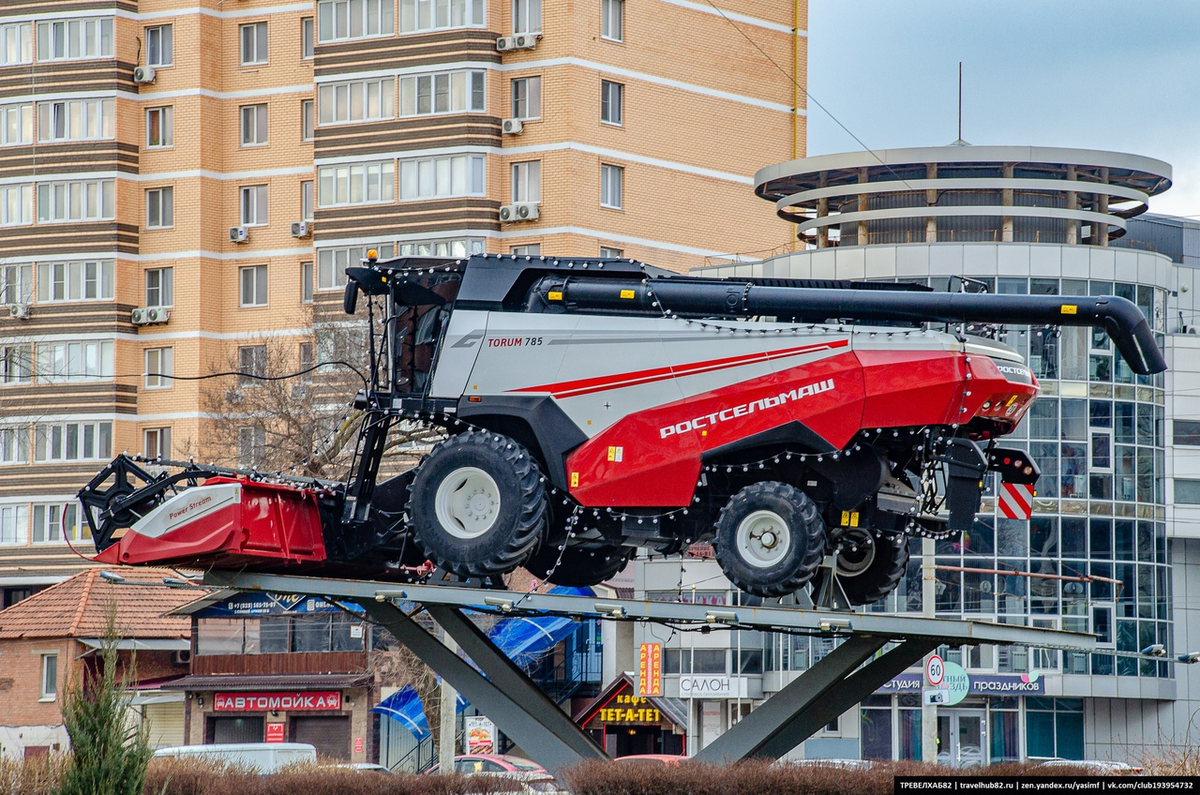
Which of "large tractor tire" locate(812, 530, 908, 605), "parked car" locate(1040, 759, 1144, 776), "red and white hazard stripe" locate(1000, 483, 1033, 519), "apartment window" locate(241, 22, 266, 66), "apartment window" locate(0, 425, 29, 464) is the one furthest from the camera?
"apartment window" locate(241, 22, 266, 66)

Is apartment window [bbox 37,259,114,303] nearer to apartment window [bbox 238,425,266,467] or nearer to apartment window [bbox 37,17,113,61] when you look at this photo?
apartment window [bbox 37,17,113,61]

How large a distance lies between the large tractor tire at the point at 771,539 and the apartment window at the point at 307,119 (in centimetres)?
5806

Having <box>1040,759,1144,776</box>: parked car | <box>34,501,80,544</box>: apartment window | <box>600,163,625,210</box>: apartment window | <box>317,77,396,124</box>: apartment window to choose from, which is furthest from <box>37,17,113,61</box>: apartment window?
<box>1040,759,1144,776</box>: parked car

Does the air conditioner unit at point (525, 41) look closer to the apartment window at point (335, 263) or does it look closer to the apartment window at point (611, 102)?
the apartment window at point (611, 102)

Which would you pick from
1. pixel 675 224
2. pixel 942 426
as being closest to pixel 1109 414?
pixel 675 224

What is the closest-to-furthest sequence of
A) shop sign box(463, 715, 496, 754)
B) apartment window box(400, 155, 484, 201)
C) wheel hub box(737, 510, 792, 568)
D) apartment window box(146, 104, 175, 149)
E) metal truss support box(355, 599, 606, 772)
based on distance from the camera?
wheel hub box(737, 510, 792, 568) → metal truss support box(355, 599, 606, 772) → shop sign box(463, 715, 496, 754) → apartment window box(400, 155, 484, 201) → apartment window box(146, 104, 175, 149)

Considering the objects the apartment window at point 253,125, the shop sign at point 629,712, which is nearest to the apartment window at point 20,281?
the apartment window at point 253,125

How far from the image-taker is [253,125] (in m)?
79.4

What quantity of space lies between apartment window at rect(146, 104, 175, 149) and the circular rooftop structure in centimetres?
2981

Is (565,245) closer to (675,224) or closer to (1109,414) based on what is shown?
(675,224)

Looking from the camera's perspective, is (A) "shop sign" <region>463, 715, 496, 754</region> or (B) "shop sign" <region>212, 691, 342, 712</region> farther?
(B) "shop sign" <region>212, 691, 342, 712</region>

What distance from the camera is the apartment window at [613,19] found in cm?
6962

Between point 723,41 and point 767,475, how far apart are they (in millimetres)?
51243

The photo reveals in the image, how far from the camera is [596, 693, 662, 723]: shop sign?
6128 centimetres
